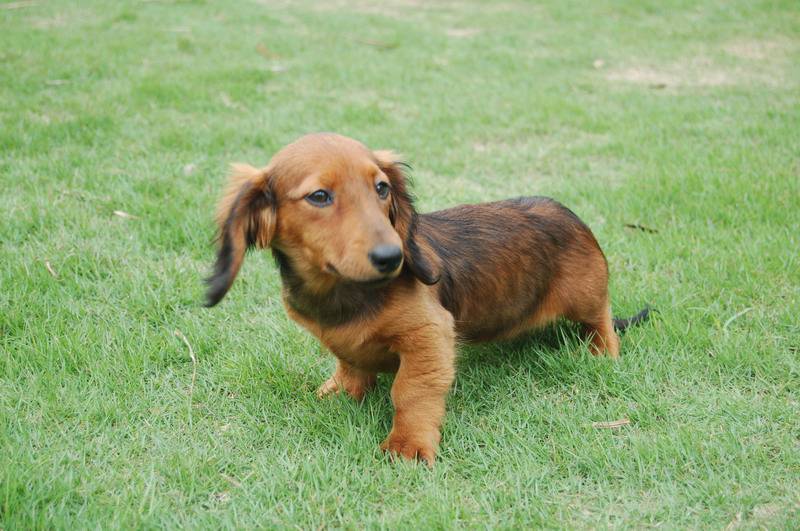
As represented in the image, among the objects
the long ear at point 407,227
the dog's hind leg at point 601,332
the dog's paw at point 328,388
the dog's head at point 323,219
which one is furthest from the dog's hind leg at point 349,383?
the dog's hind leg at point 601,332

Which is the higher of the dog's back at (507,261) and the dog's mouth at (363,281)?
the dog's mouth at (363,281)

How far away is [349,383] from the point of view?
10.0 feet

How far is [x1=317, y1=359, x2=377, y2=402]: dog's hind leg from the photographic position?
3016 mm

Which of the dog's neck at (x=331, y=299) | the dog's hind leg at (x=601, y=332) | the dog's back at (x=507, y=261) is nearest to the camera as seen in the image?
the dog's neck at (x=331, y=299)

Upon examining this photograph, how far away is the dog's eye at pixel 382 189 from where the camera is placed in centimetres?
259

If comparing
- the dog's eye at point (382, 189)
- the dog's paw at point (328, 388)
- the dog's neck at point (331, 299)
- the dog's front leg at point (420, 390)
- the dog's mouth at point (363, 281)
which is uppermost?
the dog's eye at point (382, 189)

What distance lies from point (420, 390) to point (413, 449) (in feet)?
0.68

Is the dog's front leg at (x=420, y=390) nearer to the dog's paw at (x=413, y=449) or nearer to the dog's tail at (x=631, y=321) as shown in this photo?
the dog's paw at (x=413, y=449)

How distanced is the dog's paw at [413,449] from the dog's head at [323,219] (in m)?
0.57

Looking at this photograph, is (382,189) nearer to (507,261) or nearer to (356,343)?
(356,343)

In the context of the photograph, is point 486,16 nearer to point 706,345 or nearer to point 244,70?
point 244,70

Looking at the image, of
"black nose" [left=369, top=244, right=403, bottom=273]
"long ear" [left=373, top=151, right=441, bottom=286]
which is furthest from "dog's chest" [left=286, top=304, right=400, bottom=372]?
"black nose" [left=369, top=244, right=403, bottom=273]

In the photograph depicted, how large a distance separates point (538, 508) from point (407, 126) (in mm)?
4257

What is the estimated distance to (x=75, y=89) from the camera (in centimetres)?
655
